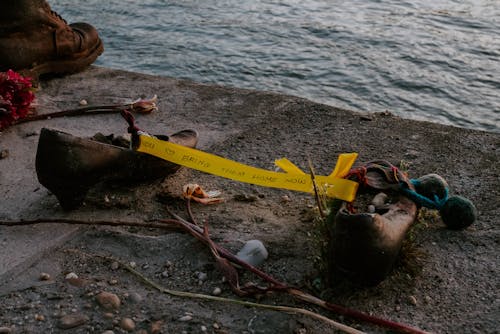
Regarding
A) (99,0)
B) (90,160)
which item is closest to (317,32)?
(99,0)

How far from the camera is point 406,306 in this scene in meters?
2.29

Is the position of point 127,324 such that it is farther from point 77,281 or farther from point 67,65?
point 67,65

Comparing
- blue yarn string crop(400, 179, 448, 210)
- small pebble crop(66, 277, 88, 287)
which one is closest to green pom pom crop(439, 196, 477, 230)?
blue yarn string crop(400, 179, 448, 210)

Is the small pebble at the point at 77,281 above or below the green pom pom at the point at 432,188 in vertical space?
below

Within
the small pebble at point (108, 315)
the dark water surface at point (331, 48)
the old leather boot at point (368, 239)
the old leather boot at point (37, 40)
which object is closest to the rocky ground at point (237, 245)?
the small pebble at point (108, 315)

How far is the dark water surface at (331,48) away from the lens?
5227 mm

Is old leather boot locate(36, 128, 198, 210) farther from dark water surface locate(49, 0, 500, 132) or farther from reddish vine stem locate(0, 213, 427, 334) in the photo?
dark water surface locate(49, 0, 500, 132)

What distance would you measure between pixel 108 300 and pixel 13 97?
2.16m

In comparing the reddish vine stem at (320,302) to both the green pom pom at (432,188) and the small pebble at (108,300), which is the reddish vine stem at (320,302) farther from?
the green pom pom at (432,188)

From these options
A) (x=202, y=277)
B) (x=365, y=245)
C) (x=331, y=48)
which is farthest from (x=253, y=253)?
(x=331, y=48)

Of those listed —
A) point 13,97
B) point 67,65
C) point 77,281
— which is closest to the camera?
point 77,281

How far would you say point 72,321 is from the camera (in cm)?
213

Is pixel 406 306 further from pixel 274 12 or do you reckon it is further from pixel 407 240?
pixel 274 12

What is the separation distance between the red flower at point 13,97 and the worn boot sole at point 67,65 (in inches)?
29.5
